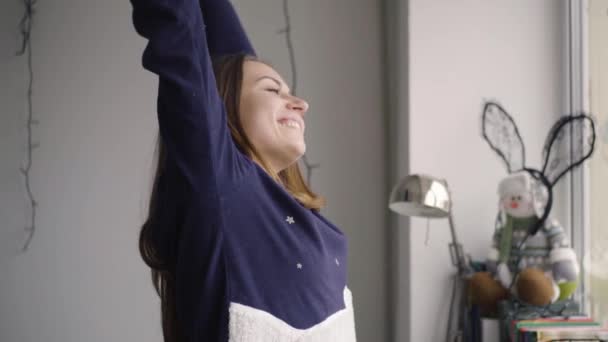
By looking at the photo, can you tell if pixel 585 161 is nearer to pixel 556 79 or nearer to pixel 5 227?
pixel 556 79

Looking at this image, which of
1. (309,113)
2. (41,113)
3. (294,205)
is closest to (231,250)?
(294,205)

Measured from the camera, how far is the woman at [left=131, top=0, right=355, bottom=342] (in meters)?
0.59

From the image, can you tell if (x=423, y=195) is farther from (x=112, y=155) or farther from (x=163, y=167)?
(x=112, y=155)

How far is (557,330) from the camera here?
1.33 metres

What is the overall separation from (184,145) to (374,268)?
1.50 metres

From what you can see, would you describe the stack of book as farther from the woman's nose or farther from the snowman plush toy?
the woman's nose

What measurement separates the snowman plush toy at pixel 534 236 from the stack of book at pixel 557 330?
7 cm

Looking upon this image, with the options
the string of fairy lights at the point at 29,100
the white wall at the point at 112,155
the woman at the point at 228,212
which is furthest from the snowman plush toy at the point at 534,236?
the string of fairy lights at the point at 29,100

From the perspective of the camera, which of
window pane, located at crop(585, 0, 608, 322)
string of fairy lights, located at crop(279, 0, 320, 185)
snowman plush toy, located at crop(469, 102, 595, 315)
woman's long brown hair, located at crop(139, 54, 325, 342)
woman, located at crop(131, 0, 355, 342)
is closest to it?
woman, located at crop(131, 0, 355, 342)

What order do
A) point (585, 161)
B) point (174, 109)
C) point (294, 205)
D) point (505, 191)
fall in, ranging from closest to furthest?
point (174, 109)
point (294, 205)
point (505, 191)
point (585, 161)

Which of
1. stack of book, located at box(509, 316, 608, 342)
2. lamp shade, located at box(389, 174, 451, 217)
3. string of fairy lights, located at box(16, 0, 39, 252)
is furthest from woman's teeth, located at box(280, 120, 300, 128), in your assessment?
string of fairy lights, located at box(16, 0, 39, 252)

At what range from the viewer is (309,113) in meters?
1.98

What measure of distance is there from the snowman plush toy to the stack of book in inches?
2.6

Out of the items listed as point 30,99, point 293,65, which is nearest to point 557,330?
point 293,65
